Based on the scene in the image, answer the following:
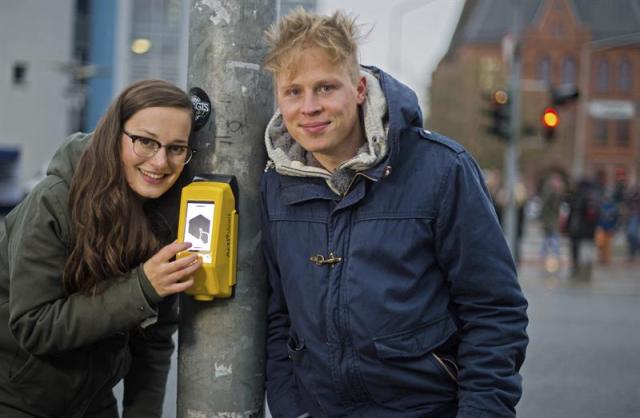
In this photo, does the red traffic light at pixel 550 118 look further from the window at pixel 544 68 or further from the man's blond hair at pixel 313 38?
the window at pixel 544 68

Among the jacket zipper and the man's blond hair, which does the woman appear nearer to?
the man's blond hair

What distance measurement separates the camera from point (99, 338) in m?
2.39

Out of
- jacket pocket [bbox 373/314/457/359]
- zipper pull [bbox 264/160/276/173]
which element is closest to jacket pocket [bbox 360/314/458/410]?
jacket pocket [bbox 373/314/457/359]

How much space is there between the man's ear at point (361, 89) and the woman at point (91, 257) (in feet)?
1.64

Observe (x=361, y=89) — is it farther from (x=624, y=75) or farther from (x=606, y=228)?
(x=624, y=75)

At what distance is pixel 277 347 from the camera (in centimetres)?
254

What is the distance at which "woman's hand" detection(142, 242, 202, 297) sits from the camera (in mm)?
2285

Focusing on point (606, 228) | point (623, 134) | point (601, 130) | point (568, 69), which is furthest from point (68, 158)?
point (568, 69)

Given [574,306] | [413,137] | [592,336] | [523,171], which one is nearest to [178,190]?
[413,137]

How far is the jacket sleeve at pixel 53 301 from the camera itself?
7.70 feet

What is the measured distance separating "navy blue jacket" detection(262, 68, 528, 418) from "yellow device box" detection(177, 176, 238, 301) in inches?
7.8

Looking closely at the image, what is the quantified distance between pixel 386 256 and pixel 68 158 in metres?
1.00

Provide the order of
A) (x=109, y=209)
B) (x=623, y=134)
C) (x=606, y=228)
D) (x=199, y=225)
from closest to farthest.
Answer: (x=199, y=225) → (x=109, y=209) → (x=606, y=228) → (x=623, y=134)

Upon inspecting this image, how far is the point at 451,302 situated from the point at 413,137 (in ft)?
1.47
